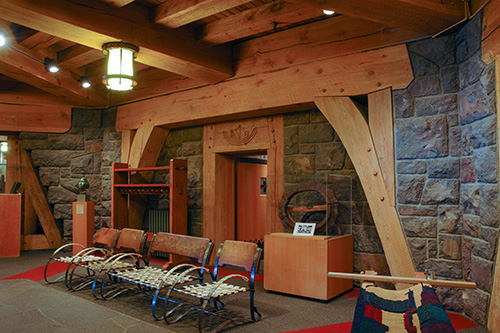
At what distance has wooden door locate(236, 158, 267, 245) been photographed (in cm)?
615

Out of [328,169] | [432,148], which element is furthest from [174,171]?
[432,148]

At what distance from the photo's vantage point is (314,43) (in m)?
4.55

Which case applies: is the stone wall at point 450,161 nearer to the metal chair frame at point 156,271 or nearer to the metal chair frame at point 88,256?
the metal chair frame at point 156,271

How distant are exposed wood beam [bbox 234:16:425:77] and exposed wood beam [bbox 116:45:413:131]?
0.28 ft

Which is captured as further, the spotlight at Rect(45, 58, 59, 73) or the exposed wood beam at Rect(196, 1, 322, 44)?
the spotlight at Rect(45, 58, 59, 73)

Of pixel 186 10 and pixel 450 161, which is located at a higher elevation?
pixel 186 10

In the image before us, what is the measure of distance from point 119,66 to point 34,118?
3765 millimetres

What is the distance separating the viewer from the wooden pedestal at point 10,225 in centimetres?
655

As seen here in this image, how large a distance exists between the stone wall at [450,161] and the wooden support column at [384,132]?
6 centimetres

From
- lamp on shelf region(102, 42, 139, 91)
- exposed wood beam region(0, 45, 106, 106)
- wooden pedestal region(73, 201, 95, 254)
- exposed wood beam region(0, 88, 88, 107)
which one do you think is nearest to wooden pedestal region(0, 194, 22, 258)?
wooden pedestal region(73, 201, 95, 254)

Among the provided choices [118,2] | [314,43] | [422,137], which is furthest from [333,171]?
[118,2]

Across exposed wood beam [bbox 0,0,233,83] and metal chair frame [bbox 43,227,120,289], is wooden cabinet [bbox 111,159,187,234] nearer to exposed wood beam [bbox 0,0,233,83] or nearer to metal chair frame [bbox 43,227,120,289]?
metal chair frame [bbox 43,227,120,289]

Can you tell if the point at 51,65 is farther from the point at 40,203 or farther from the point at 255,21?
the point at 255,21

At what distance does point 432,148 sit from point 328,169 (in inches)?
49.1
